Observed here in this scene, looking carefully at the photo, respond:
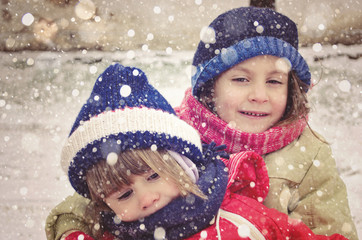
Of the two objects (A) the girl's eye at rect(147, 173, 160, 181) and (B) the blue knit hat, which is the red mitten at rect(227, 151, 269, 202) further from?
(B) the blue knit hat

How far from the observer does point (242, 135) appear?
168 centimetres

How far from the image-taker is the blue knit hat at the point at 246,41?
5.35ft

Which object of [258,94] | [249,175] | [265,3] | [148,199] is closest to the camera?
[148,199]

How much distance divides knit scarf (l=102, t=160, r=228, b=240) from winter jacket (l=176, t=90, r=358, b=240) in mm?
414

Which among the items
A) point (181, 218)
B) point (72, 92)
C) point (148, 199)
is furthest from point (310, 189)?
point (72, 92)

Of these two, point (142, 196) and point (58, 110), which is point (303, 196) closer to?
point (142, 196)

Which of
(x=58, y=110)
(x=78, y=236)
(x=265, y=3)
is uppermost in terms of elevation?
(x=265, y=3)

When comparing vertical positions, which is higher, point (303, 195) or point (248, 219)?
point (248, 219)

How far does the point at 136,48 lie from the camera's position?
4.11m

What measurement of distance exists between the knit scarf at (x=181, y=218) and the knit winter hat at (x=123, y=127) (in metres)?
0.11

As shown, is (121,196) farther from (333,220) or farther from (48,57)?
(48,57)

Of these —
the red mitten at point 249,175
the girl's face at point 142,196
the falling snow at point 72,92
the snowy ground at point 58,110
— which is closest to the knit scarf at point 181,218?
the girl's face at point 142,196

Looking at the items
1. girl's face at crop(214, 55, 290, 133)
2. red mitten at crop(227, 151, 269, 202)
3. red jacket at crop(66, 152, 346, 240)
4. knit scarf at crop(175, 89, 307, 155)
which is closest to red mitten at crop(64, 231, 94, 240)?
red jacket at crop(66, 152, 346, 240)

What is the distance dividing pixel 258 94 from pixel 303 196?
494 mm
